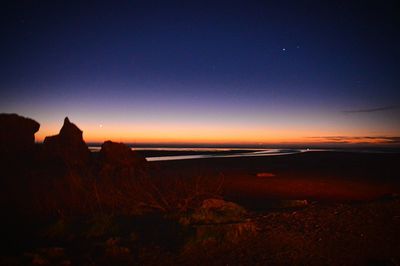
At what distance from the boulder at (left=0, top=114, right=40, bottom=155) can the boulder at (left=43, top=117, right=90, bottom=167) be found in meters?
1.13

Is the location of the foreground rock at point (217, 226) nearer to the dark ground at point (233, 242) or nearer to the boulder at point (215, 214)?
the boulder at point (215, 214)

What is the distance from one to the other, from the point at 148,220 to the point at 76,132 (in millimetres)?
18477

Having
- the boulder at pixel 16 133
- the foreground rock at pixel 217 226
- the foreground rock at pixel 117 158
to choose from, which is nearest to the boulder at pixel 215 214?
the foreground rock at pixel 217 226

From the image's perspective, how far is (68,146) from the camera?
25.2 m

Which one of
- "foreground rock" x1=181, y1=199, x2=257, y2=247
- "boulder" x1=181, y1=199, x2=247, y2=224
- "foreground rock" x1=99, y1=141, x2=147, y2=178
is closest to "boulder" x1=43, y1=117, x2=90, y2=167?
"foreground rock" x1=99, y1=141, x2=147, y2=178

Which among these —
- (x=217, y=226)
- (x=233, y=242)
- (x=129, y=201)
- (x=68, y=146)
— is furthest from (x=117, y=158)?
(x=233, y=242)

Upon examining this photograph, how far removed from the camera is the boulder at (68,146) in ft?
79.6

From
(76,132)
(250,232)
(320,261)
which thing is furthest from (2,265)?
(76,132)

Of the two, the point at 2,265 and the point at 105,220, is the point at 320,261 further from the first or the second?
the point at 2,265

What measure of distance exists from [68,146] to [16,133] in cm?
348

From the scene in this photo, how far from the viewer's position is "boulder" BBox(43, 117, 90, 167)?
24.3m

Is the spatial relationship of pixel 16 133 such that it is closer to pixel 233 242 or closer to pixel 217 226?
pixel 217 226

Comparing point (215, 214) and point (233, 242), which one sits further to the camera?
point (215, 214)

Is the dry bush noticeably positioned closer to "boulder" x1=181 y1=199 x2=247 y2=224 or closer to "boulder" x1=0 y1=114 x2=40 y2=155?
"boulder" x1=181 y1=199 x2=247 y2=224
